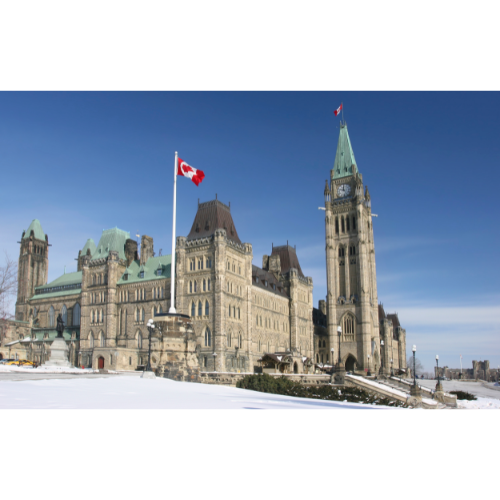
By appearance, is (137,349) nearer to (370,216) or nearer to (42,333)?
(42,333)

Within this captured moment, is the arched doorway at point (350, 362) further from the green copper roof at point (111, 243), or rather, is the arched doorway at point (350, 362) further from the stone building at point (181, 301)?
the green copper roof at point (111, 243)

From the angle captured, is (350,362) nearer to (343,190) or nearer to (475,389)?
(475,389)

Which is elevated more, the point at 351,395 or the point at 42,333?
the point at 42,333

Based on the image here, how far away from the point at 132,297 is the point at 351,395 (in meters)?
40.2

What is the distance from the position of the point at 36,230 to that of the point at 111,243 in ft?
75.1

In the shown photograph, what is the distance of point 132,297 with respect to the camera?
6303 centimetres

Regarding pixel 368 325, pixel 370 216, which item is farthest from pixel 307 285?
pixel 370 216

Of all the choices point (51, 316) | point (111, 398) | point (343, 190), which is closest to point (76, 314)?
point (51, 316)

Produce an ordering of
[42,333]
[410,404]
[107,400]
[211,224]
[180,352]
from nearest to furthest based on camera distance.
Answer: [107,400] → [180,352] → [410,404] → [211,224] → [42,333]

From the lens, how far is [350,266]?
8488cm

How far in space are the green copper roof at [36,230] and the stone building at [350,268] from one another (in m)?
50.4

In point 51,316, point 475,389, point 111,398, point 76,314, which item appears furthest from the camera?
point 51,316

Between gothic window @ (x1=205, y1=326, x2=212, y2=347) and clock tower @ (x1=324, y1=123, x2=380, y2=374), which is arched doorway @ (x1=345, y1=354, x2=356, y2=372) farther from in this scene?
gothic window @ (x1=205, y1=326, x2=212, y2=347)

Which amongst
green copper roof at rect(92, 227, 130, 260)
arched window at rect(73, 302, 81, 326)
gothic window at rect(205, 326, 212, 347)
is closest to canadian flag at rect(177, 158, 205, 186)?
gothic window at rect(205, 326, 212, 347)
